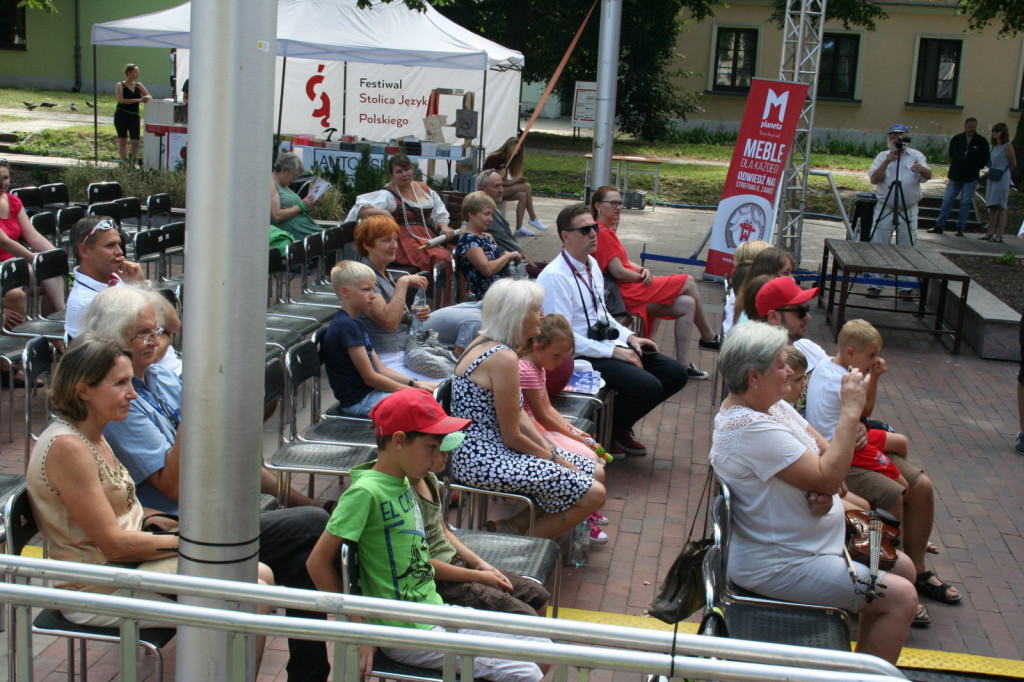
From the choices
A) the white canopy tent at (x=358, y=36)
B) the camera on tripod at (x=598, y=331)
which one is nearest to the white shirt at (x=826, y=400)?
the camera on tripod at (x=598, y=331)

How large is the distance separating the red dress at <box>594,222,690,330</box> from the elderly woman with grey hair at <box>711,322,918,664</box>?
164 inches

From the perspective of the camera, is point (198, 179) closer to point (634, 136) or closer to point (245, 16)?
point (245, 16)

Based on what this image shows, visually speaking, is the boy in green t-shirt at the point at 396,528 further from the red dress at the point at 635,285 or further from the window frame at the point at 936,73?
the window frame at the point at 936,73

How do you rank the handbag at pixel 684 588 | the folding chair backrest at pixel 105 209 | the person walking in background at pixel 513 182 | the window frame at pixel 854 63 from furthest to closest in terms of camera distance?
the window frame at pixel 854 63 → the person walking in background at pixel 513 182 → the folding chair backrest at pixel 105 209 → the handbag at pixel 684 588

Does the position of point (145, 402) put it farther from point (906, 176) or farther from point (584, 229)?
point (906, 176)

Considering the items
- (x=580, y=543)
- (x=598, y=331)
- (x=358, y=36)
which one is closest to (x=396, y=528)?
(x=580, y=543)

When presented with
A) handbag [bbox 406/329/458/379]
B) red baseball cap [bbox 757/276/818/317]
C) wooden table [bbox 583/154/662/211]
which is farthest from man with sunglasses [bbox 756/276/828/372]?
wooden table [bbox 583/154/662/211]

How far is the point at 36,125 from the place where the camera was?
24.2 m

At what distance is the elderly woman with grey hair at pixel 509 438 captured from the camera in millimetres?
4496

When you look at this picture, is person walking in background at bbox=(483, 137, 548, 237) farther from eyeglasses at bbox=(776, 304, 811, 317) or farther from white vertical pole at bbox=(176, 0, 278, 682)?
white vertical pole at bbox=(176, 0, 278, 682)

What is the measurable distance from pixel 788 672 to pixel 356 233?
Result: 4866 mm

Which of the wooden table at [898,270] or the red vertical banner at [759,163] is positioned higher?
the red vertical banner at [759,163]

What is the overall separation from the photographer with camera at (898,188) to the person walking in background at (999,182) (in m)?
4.54

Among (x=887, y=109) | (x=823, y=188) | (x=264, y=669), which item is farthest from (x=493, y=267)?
(x=887, y=109)
